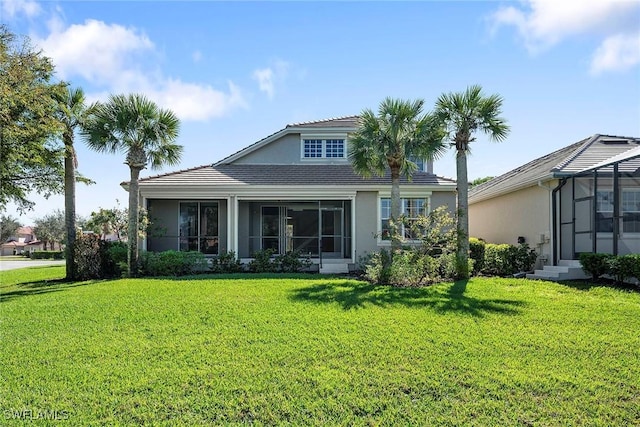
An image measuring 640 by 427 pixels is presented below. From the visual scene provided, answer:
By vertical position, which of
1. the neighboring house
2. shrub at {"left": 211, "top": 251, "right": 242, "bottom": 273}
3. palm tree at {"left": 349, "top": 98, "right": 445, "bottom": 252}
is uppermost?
palm tree at {"left": 349, "top": 98, "right": 445, "bottom": 252}

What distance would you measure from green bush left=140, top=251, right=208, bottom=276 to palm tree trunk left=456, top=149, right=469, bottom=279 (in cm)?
900

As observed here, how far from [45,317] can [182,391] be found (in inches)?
200

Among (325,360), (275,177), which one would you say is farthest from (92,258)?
(325,360)

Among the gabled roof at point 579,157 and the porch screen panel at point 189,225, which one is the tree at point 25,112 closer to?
the porch screen panel at point 189,225

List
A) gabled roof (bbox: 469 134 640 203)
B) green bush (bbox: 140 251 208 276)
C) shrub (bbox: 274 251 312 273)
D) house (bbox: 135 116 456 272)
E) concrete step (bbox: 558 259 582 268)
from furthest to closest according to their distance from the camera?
house (bbox: 135 116 456 272) < shrub (bbox: 274 251 312 273) < green bush (bbox: 140 251 208 276) < gabled roof (bbox: 469 134 640 203) < concrete step (bbox: 558 259 582 268)

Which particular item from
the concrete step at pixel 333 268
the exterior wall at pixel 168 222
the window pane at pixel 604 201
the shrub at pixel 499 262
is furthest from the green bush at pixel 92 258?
the window pane at pixel 604 201

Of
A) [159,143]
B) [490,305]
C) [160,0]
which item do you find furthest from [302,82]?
[490,305]

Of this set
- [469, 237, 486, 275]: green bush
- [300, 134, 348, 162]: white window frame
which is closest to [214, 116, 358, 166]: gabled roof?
[300, 134, 348, 162]: white window frame

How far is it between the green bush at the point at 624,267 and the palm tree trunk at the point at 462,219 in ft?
12.1

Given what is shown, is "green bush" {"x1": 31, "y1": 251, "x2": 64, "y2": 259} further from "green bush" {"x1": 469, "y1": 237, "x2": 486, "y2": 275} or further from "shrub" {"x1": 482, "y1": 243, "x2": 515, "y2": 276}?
"shrub" {"x1": 482, "y1": 243, "x2": 515, "y2": 276}

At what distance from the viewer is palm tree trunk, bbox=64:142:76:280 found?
14.6 m

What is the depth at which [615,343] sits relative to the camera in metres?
6.54

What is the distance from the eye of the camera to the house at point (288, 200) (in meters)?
16.1

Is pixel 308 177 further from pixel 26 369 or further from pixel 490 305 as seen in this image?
pixel 26 369
